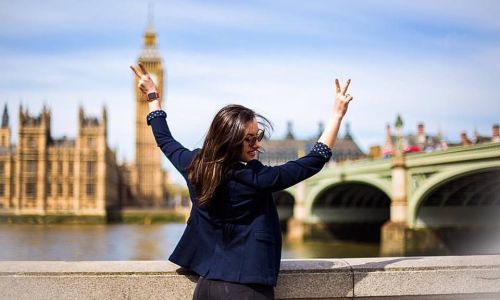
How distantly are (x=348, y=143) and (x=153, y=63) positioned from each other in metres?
31.5

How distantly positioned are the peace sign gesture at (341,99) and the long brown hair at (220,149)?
38 cm

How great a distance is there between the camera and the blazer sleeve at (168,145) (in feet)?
8.32

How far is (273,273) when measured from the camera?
7.66 ft

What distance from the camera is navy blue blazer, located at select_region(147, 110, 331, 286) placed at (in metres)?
2.29

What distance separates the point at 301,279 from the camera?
297 centimetres

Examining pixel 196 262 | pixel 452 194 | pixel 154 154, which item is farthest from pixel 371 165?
pixel 154 154

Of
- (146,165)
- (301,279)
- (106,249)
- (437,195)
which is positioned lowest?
(106,249)

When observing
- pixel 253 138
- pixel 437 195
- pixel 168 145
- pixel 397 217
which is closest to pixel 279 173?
pixel 253 138

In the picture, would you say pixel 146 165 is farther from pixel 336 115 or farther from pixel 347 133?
pixel 336 115

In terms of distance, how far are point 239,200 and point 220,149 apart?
218 millimetres

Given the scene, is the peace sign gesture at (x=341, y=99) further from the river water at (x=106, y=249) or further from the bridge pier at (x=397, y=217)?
the bridge pier at (x=397, y=217)

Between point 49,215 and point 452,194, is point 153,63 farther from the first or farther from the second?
point 452,194

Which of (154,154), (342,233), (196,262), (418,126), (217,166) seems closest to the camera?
(217,166)

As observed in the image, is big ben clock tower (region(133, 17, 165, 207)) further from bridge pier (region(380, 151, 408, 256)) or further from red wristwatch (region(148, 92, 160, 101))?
red wristwatch (region(148, 92, 160, 101))
